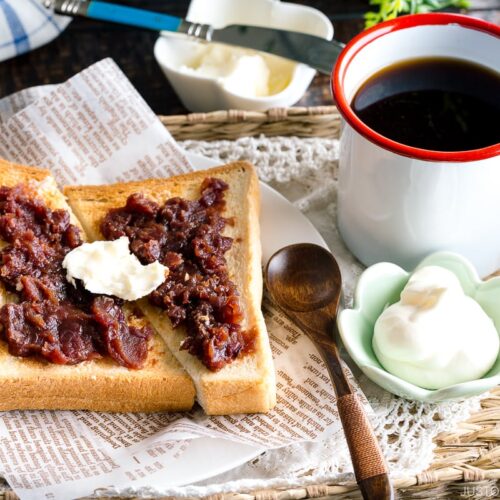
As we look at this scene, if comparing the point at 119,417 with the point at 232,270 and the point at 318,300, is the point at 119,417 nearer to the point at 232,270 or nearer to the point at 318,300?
the point at 232,270

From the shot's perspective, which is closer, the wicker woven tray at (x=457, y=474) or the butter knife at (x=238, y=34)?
the wicker woven tray at (x=457, y=474)

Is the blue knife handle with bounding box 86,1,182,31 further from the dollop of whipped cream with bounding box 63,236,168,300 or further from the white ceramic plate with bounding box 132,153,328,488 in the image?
the dollop of whipped cream with bounding box 63,236,168,300

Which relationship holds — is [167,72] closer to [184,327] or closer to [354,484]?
[184,327]

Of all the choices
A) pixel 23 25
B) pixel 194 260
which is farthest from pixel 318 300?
pixel 23 25

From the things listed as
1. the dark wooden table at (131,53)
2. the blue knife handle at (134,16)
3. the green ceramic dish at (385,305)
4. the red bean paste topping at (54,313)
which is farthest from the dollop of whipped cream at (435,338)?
the blue knife handle at (134,16)

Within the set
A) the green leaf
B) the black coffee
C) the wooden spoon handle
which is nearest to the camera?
the wooden spoon handle

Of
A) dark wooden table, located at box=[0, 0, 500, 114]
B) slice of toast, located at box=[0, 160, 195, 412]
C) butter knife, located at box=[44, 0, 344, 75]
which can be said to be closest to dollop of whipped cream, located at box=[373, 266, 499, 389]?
slice of toast, located at box=[0, 160, 195, 412]

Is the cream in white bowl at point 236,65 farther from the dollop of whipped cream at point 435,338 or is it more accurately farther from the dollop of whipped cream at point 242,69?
the dollop of whipped cream at point 435,338
